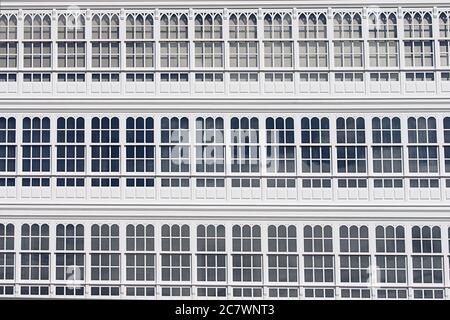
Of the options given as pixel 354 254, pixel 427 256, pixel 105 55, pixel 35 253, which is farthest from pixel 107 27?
pixel 427 256

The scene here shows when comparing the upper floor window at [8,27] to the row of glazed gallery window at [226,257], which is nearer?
the row of glazed gallery window at [226,257]

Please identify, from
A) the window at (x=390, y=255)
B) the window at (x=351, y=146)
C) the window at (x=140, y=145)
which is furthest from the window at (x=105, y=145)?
the window at (x=390, y=255)

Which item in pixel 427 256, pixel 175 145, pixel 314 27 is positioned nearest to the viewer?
pixel 427 256

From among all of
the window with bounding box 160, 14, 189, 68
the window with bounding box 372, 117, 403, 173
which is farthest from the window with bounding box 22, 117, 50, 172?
the window with bounding box 372, 117, 403, 173

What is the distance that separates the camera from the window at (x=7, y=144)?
816 centimetres

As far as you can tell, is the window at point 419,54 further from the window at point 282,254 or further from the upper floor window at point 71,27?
the upper floor window at point 71,27

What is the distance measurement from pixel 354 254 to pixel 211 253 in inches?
60.4

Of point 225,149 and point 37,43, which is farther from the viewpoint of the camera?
point 37,43

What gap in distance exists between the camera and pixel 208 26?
831 centimetres

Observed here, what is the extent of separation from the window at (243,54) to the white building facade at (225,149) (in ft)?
0.05

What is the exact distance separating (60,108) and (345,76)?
3.17m

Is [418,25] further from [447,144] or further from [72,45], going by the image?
[72,45]

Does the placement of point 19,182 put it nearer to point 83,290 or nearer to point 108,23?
point 83,290
